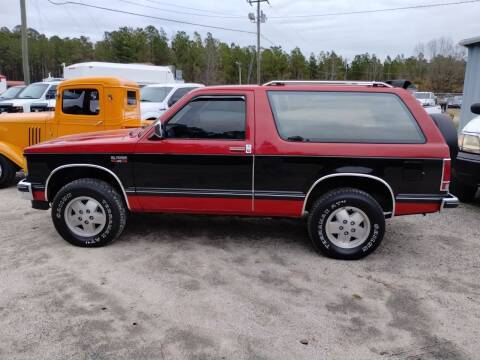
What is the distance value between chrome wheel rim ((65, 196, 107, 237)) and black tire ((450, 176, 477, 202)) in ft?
17.3

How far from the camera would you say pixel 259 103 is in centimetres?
451

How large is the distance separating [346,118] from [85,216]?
2952mm

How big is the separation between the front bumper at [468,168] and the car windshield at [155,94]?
9048mm

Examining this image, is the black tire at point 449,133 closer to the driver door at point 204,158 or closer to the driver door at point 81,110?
the driver door at point 204,158

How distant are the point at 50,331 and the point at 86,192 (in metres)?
1.77

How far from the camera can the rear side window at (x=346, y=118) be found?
14.3ft

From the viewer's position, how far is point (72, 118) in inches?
279

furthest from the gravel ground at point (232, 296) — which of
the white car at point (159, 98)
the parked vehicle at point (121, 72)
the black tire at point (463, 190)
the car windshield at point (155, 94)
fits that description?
the parked vehicle at point (121, 72)

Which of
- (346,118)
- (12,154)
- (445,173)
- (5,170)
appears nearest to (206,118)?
(346,118)

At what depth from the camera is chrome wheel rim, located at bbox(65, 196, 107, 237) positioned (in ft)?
15.4

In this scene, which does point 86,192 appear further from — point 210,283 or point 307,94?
point 307,94

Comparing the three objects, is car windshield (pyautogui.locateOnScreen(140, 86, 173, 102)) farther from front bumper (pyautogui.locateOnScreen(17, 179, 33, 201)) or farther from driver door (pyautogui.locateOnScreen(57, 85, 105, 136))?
front bumper (pyautogui.locateOnScreen(17, 179, 33, 201))

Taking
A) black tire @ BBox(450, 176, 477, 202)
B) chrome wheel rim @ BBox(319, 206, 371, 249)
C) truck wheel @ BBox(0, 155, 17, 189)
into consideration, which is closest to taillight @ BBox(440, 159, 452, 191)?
chrome wheel rim @ BBox(319, 206, 371, 249)

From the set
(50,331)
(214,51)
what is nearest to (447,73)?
(214,51)
